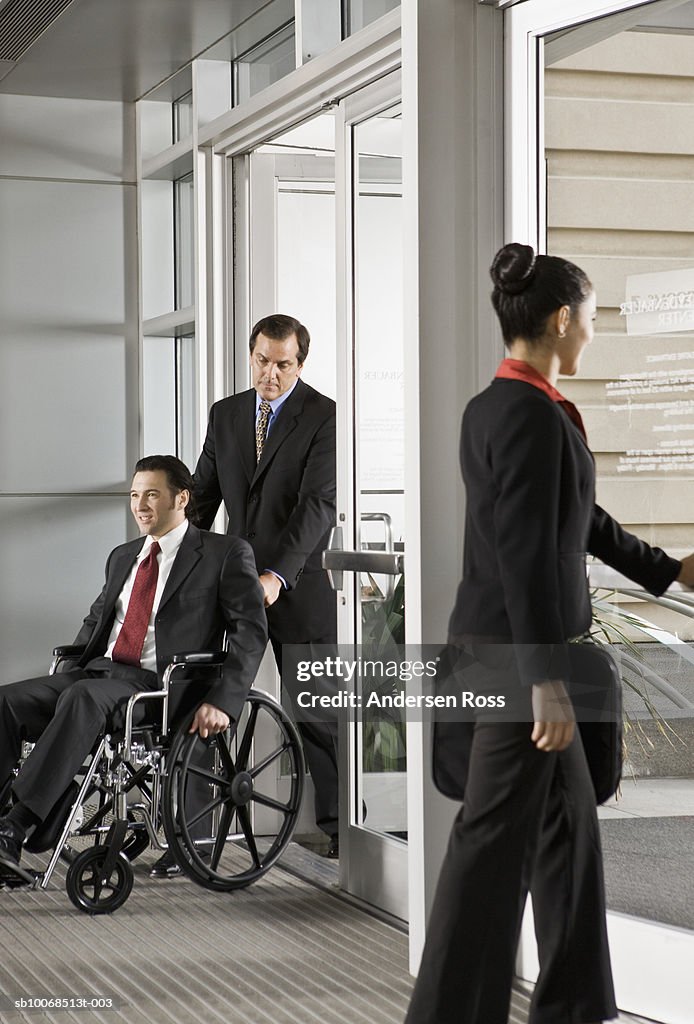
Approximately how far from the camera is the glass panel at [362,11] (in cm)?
364

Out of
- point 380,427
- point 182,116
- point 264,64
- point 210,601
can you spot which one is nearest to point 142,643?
point 210,601

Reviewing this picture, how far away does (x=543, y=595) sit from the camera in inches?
90.3

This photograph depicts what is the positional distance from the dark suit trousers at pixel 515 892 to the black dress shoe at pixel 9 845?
1.64m

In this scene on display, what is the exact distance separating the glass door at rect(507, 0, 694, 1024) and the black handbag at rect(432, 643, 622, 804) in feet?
1.34

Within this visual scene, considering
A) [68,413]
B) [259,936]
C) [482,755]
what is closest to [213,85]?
[68,413]

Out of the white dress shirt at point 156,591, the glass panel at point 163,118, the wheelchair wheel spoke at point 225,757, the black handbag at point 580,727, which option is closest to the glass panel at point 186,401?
the glass panel at point 163,118

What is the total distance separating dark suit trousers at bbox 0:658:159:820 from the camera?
373cm

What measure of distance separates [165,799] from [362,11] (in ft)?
7.00

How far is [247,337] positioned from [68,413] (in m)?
1.03

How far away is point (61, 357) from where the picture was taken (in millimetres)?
5484

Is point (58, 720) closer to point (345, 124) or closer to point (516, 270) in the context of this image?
point (345, 124)

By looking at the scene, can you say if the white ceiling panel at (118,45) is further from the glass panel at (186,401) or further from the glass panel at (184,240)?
the glass panel at (186,401)

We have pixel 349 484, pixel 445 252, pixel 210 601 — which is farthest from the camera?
pixel 210 601

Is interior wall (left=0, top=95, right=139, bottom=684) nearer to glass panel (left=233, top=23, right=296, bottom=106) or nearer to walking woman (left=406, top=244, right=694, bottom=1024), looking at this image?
glass panel (left=233, top=23, right=296, bottom=106)
